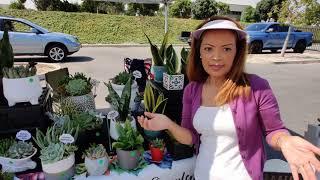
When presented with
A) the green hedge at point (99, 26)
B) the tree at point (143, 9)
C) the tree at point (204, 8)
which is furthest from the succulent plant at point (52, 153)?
the tree at point (204, 8)

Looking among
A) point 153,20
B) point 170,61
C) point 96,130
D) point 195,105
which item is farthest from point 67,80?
point 153,20

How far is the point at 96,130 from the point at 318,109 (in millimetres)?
5359

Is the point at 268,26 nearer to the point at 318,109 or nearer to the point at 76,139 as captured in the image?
the point at 318,109

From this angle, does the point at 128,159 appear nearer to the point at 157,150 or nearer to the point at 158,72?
the point at 157,150

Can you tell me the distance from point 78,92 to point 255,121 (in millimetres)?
1413

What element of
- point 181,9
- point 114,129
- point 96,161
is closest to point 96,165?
point 96,161

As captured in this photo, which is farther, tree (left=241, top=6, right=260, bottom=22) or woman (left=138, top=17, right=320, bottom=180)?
tree (left=241, top=6, right=260, bottom=22)

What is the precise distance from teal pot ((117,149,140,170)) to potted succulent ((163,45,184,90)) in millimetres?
669

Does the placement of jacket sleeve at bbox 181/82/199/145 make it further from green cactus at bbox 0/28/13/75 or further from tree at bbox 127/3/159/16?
tree at bbox 127/3/159/16

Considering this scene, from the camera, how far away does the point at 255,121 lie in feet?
4.61

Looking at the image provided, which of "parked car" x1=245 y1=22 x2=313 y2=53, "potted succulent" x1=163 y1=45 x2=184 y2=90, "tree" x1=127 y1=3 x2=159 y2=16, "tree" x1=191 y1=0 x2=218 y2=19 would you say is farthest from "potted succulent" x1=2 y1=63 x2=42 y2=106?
"tree" x1=191 y1=0 x2=218 y2=19

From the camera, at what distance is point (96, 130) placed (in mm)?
2045

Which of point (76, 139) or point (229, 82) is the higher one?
point (229, 82)

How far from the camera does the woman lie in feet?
4.55
